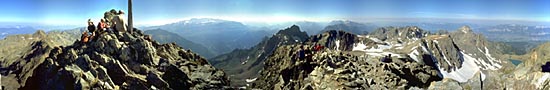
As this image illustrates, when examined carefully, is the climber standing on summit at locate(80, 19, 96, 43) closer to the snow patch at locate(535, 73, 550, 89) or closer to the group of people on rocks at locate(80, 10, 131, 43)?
the group of people on rocks at locate(80, 10, 131, 43)

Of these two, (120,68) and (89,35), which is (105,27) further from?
(120,68)

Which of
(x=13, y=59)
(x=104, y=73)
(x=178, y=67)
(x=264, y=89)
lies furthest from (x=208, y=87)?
(x=13, y=59)

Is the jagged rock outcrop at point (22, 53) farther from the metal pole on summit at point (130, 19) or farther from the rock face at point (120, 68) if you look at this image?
the metal pole on summit at point (130, 19)

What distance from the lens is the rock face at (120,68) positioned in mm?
60531

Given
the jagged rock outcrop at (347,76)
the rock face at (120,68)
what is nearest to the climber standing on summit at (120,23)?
the rock face at (120,68)

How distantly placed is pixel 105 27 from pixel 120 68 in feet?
21.5

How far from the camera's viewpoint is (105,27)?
68625 mm

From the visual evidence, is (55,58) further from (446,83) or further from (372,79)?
(446,83)

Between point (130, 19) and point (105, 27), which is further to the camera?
point (130, 19)

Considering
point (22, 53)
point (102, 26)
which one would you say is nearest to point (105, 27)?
point (102, 26)

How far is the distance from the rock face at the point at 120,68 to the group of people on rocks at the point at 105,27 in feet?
2.68

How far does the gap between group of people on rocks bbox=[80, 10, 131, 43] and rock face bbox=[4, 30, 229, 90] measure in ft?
2.68

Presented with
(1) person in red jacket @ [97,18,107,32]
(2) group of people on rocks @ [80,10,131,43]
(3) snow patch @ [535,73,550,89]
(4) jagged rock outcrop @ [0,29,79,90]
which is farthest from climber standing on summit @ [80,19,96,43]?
(3) snow patch @ [535,73,550,89]

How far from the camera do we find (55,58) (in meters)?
65.3
